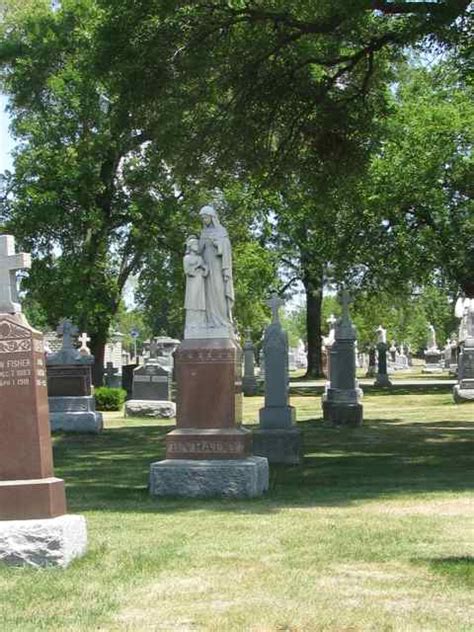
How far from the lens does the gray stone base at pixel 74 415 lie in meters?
22.8

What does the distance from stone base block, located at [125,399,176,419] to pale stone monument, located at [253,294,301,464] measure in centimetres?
1014

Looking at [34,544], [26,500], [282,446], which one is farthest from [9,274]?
[282,446]

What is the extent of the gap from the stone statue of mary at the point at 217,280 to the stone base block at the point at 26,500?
15.9 feet

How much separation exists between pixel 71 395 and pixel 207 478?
1274cm

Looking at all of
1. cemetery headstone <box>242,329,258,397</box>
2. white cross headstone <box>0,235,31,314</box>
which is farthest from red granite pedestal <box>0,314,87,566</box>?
cemetery headstone <box>242,329,258,397</box>

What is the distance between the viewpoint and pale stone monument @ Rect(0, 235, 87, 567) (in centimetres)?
746

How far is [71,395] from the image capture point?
939 inches

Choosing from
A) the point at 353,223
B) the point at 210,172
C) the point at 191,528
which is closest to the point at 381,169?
the point at 353,223

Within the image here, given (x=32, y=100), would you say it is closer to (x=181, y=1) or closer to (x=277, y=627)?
(x=181, y=1)

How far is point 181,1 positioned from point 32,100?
650 inches

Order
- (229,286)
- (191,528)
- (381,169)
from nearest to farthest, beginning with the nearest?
1. (191,528)
2. (229,286)
3. (381,169)

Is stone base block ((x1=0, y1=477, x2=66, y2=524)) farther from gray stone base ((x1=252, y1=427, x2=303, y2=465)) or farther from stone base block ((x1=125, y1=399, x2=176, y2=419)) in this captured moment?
stone base block ((x1=125, y1=399, x2=176, y2=419))

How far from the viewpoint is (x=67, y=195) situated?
97.9ft

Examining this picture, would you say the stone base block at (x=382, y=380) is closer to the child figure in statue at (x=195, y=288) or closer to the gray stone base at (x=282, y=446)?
the gray stone base at (x=282, y=446)
